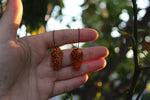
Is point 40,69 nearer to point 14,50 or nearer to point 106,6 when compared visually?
point 14,50

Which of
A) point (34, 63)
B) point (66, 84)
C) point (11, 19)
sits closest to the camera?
point (11, 19)

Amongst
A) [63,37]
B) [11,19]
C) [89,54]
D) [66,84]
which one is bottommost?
[66,84]

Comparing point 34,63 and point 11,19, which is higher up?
point 11,19

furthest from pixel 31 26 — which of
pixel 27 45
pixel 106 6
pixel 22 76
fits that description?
pixel 106 6

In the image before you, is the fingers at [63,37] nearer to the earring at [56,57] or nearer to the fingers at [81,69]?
the earring at [56,57]

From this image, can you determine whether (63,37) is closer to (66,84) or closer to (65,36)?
(65,36)

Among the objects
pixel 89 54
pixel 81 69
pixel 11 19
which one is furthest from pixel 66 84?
pixel 11 19

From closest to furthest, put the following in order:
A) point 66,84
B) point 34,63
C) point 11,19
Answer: point 11,19, point 34,63, point 66,84

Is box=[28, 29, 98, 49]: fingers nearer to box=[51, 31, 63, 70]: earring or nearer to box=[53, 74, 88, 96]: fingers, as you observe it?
box=[51, 31, 63, 70]: earring
